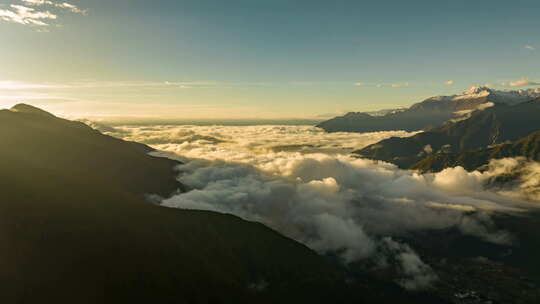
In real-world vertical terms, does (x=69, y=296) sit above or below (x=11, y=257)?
below

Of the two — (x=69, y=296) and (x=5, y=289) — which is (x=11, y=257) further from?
(x=69, y=296)

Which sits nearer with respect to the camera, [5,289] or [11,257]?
[5,289]

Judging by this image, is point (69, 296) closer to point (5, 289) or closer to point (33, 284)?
point (33, 284)

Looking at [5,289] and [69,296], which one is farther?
[69,296]

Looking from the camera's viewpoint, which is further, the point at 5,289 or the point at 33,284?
the point at 33,284

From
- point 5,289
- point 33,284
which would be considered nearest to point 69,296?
point 33,284

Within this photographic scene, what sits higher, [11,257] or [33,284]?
[11,257]

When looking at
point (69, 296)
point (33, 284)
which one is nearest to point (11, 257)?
point (33, 284)
